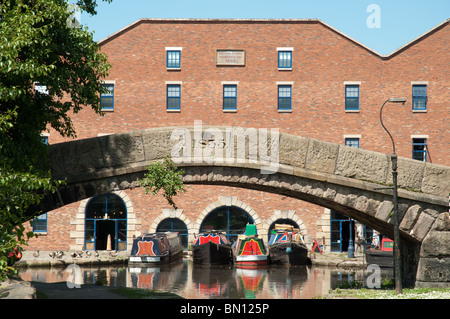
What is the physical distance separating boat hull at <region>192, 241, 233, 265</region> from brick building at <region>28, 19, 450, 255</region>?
15.5 feet

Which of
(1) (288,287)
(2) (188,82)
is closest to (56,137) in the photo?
(2) (188,82)

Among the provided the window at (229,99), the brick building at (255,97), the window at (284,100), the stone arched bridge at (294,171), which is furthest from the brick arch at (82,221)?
the stone arched bridge at (294,171)

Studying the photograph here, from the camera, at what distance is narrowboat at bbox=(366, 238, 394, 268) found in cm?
2953

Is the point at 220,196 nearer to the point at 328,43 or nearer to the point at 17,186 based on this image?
the point at 328,43

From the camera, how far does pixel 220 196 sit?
37.5m

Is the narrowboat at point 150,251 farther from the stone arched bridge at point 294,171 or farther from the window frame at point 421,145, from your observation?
the stone arched bridge at point 294,171

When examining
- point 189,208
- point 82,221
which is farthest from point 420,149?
point 82,221

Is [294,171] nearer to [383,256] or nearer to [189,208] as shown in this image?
[383,256]

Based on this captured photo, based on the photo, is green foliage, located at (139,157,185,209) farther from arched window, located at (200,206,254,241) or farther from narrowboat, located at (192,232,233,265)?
arched window, located at (200,206,254,241)

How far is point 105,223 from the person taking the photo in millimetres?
38031

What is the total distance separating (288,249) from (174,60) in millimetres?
14390

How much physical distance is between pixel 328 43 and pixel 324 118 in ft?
16.2

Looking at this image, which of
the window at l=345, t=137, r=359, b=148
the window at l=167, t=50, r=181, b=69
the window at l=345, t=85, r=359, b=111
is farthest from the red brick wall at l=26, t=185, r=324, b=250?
the window at l=167, t=50, r=181, b=69
